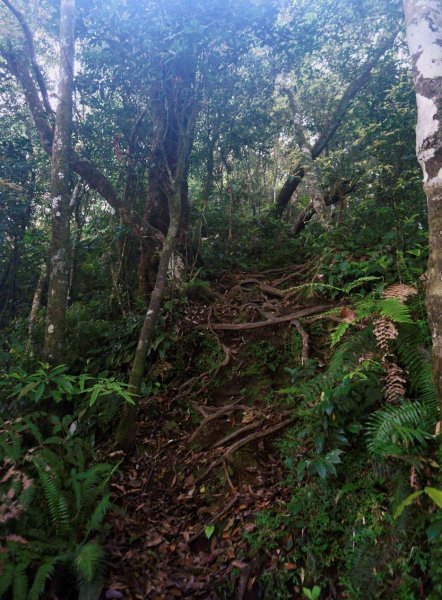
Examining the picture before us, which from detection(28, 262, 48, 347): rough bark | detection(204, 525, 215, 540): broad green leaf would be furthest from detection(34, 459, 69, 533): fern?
detection(28, 262, 48, 347): rough bark

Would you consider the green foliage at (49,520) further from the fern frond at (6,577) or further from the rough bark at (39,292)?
the rough bark at (39,292)

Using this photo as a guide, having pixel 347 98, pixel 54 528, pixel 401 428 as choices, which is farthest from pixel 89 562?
pixel 347 98

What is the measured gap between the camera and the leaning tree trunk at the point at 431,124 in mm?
2564

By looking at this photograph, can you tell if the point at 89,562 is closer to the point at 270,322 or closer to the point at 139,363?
the point at 139,363

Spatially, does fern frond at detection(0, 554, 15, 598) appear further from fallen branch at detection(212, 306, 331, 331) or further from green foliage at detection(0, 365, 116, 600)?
fallen branch at detection(212, 306, 331, 331)

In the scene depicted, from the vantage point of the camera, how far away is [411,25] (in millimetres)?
3176

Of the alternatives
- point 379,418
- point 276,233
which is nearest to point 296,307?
point 379,418

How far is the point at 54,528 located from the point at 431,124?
4.61 meters

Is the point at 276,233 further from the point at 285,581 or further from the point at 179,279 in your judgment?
the point at 285,581

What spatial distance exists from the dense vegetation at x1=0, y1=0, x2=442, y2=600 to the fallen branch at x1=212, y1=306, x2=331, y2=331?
0.04 metres

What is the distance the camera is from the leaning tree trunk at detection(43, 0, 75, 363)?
5012 millimetres

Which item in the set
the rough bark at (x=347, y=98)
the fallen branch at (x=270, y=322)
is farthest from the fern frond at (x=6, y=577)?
the rough bark at (x=347, y=98)

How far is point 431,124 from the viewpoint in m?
2.80

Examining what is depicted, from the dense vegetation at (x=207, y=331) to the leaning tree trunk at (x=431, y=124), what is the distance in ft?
1.91
